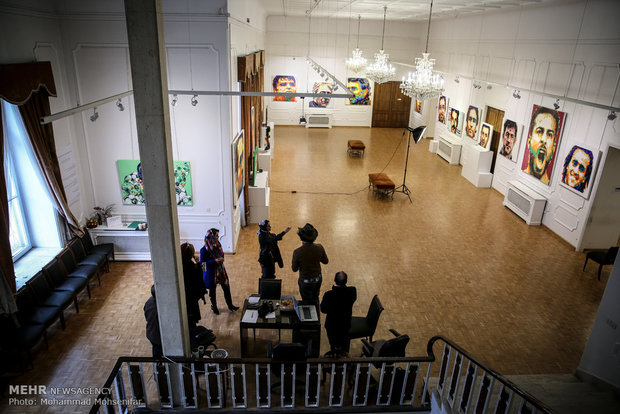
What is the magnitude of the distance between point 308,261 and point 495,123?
35.7 ft

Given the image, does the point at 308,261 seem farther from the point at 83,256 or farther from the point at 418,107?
the point at 418,107

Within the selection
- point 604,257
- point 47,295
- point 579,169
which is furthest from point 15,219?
point 579,169

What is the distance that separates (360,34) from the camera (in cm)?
2070

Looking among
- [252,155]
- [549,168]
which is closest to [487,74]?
[549,168]

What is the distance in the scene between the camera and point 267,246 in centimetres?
685

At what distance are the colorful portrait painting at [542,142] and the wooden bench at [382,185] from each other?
3.92m

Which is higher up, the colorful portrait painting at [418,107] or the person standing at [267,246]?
the colorful portrait painting at [418,107]

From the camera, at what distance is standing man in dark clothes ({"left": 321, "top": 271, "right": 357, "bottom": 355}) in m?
5.40

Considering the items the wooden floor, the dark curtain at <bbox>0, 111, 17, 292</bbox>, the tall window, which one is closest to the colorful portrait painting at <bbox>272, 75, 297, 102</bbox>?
the wooden floor

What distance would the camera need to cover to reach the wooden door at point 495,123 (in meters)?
13.8

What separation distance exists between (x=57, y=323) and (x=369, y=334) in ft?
16.9

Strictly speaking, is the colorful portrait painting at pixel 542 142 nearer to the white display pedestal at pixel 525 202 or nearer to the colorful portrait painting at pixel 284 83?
the white display pedestal at pixel 525 202

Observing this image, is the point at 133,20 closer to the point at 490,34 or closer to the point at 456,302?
the point at 456,302

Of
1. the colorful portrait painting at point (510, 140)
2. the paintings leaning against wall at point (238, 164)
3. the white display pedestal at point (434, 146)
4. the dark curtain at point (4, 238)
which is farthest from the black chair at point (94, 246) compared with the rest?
the white display pedestal at point (434, 146)
